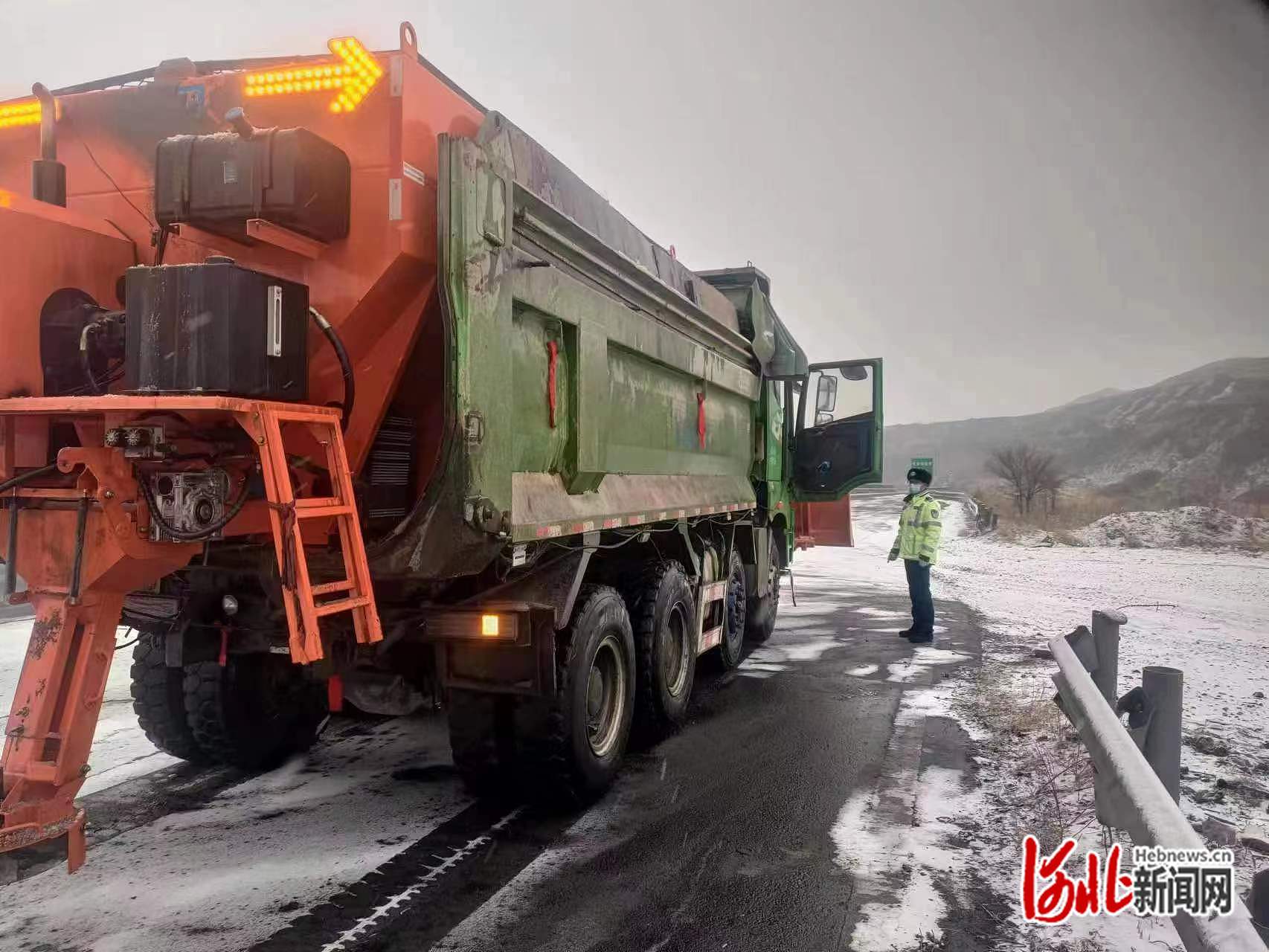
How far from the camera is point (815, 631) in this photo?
32.0 feet

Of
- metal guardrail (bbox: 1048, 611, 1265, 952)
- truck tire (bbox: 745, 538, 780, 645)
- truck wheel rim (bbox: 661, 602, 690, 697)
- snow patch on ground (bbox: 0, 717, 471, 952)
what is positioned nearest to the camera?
metal guardrail (bbox: 1048, 611, 1265, 952)

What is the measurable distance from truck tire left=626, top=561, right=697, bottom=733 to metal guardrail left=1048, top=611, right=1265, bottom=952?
2242 mm

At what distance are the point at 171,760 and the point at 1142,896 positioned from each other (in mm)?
4871

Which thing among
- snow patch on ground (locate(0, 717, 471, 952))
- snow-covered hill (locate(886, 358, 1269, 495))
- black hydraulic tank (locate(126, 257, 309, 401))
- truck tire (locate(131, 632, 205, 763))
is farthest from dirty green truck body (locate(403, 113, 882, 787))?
snow-covered hill (locate(886, 358, 1269, 495))

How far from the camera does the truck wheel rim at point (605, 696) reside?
4691mm

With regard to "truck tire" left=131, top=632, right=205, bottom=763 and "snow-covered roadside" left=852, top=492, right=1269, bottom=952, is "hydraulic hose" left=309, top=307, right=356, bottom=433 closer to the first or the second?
"truck tire" left=131, top=632, right=205, bottom=763

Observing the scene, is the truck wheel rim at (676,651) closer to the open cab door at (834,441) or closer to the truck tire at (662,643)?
the truck tire at (662,643)

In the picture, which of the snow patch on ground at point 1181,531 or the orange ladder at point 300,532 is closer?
the orange ladder at point 300,532

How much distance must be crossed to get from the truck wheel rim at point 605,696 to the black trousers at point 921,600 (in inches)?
191

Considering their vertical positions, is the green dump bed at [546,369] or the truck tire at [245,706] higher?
the green dump bed at [546,369]

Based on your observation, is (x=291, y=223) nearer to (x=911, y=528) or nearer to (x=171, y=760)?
(x=171, y=760)

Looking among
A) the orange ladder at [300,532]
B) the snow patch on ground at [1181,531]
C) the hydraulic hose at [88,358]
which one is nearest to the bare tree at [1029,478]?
the snow patch on ground at [1181,531]

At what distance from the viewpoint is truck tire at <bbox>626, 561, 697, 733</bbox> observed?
5.47 meters

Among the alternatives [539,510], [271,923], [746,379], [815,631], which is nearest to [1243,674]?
[815,631]
